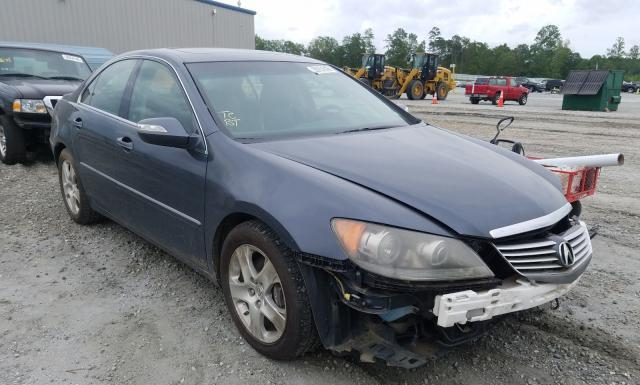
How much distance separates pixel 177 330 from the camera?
2844 mm

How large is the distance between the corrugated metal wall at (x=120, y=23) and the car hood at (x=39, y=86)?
12.4 m

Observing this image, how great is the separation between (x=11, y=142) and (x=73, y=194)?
293 cm

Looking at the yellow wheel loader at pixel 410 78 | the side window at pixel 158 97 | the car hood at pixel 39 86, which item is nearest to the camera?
the side window at pixel 158 97

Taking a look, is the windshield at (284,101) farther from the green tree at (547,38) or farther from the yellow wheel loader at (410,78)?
the green tree at (547,38)

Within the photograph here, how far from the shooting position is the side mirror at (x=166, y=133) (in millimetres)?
2682

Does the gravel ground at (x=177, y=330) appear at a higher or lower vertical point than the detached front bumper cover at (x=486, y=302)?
lower

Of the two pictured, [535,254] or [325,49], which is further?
[325,49]

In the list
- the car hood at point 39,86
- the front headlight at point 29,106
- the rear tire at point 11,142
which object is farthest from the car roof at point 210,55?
the rear tire at point 11,142

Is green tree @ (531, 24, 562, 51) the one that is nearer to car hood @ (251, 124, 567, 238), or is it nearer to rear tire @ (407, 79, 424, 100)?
rear tire @ (407, 79, 424, 100)

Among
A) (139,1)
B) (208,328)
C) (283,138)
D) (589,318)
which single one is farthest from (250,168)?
(139,1)

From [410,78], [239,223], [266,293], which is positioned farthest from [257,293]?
[410,78]

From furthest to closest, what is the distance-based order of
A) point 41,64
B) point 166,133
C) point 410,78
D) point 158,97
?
point 410,78
point 41,64
point 158,97
point 166,133

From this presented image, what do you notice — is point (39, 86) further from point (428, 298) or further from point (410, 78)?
point (410, 78)

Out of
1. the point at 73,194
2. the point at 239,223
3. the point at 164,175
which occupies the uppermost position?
the point at 164,175
